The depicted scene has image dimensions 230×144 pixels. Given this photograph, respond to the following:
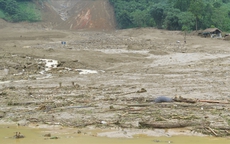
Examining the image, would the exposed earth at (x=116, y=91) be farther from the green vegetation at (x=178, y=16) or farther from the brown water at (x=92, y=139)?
the green vegetation at (x=178, y=16)

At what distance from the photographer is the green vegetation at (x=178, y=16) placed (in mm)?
53656

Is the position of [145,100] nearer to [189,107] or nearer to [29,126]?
[189,107]

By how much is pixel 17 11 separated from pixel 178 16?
107 ft

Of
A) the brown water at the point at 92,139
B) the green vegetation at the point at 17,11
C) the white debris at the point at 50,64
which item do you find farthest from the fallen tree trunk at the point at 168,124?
the green vegetation at the point at 17,11

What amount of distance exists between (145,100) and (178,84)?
367 cm

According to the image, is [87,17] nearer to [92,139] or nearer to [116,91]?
[116,91]

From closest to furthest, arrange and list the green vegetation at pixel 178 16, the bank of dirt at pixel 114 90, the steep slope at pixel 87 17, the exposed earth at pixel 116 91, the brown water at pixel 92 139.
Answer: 1. the brown water at pixel 92 139
2. the exposed earth at pixel 116 91
3. the bank of dirt at pixel 114 90
4. the green vegetation at pixel 178 16
5. the steep slope at pixel 87 17

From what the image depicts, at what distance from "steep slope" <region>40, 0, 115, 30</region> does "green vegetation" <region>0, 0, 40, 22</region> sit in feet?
7.98

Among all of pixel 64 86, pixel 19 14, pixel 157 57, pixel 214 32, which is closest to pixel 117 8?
pixel 19 14

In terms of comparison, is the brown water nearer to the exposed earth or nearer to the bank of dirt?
the exposed earth

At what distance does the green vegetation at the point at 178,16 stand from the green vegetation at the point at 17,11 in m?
16.2

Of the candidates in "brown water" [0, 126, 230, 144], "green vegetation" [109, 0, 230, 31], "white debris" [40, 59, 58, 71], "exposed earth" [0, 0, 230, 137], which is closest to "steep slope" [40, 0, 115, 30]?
"green vegetation" [109, 0, 230, 31]

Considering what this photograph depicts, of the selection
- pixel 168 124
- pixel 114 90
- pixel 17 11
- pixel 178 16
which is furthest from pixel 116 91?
pixel 17 11

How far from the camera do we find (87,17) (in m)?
67.4
